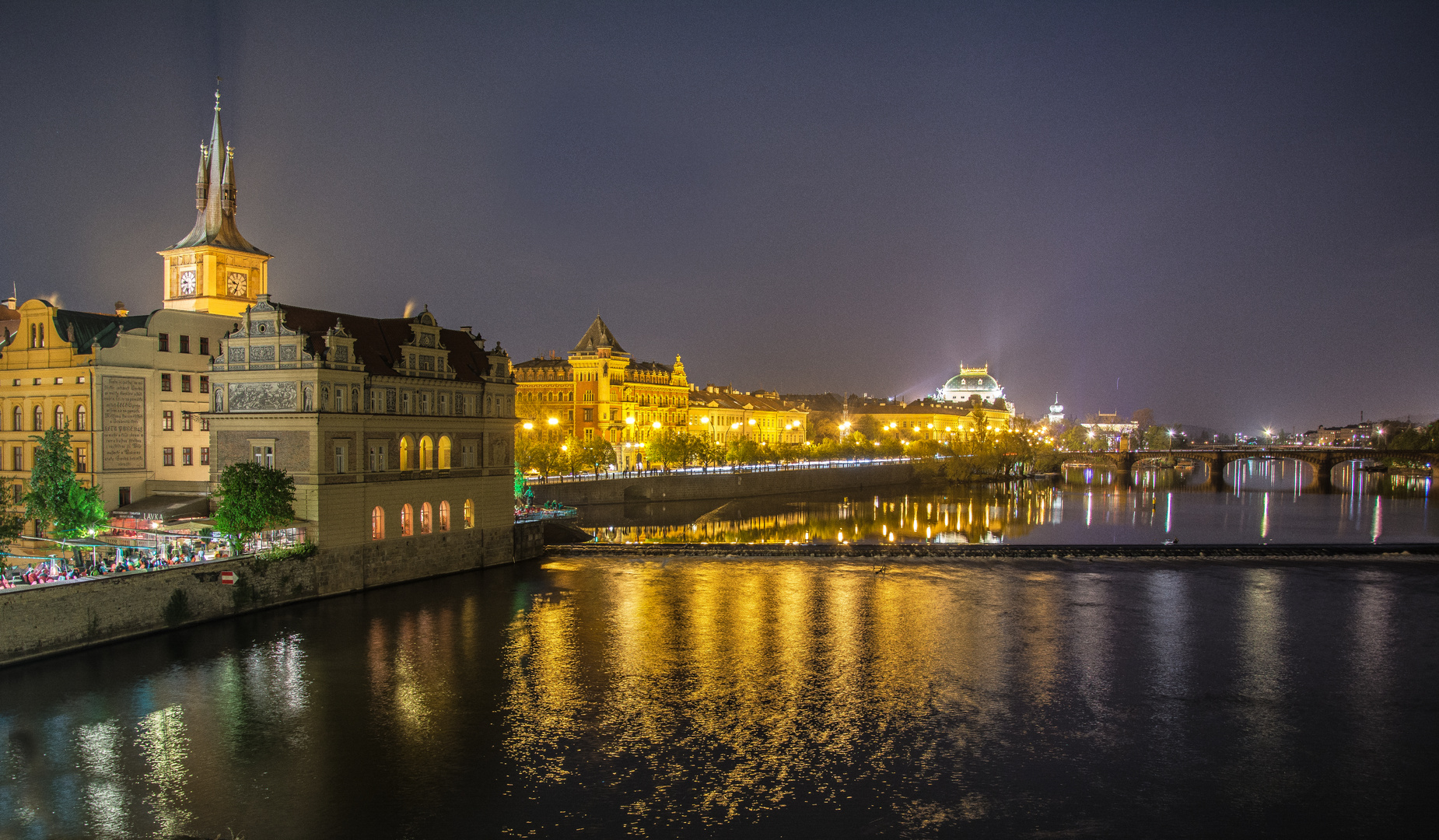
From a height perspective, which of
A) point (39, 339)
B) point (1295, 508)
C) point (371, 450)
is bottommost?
point (1295, 508)

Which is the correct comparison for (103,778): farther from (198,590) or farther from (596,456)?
(596,456)

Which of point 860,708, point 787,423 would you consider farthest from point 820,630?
point 787,423

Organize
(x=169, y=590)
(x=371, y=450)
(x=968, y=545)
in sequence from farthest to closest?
(x=968, y=545)
(x=371, y=450)
(x=169, y=590)

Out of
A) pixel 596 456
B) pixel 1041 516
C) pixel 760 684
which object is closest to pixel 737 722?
pixel 760 684

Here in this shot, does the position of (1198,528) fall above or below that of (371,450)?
below

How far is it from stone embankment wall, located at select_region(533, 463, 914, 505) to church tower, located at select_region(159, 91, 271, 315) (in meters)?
27.7

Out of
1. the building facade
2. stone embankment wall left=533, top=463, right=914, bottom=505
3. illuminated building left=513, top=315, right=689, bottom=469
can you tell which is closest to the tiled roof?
the building facade

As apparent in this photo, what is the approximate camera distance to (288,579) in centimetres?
4269

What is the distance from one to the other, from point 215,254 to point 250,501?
28507mm

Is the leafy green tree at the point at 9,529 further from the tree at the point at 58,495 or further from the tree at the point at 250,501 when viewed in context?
the tree at the point at 250,501

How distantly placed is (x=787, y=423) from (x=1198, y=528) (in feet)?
368

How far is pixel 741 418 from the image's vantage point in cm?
17400

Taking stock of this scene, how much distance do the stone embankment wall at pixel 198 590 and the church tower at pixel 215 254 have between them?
77.8 ft

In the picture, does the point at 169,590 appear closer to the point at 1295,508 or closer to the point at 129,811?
the point at 129,811
